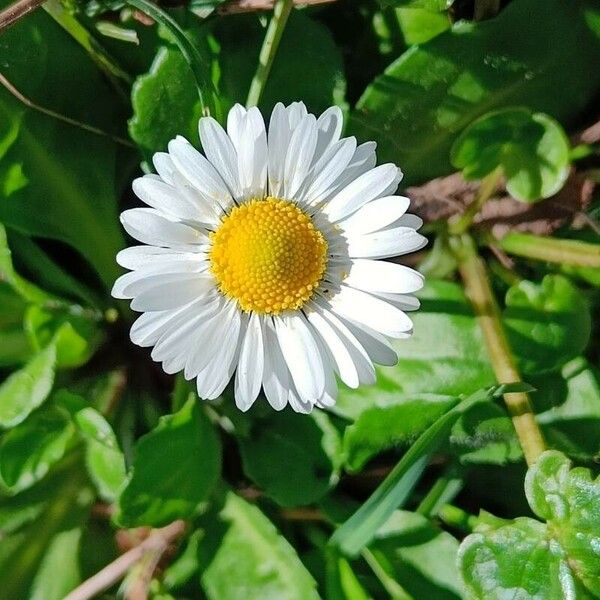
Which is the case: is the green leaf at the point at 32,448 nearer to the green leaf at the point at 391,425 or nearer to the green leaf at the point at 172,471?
the green leaf at the point at 172,471

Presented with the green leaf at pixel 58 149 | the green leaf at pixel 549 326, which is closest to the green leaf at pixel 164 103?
the green leaf at pixel 58 149

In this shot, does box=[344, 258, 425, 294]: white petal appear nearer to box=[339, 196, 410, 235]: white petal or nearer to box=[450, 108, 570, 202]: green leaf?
box=[339, 196, 410, 235]: white petal

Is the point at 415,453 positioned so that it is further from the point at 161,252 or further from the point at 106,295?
the point at 106,295

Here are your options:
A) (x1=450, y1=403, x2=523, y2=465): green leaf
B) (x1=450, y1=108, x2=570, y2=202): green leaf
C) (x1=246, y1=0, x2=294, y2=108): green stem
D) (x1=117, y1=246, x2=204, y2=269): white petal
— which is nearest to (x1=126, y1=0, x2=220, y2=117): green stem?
(x1=246, y1=0, x2=294, y2=108): green stem

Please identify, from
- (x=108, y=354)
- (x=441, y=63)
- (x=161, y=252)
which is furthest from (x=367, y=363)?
Answer: (x=108, y=354)

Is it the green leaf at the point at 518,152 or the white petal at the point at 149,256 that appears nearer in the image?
the white petal at the point at 149,256

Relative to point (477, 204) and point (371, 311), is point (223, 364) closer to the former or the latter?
point (371, 311)

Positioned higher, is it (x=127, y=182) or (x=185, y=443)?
(x=127, y=182)
